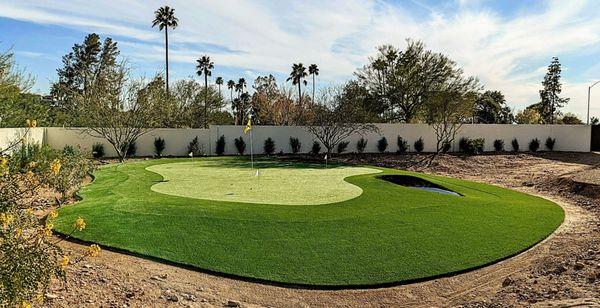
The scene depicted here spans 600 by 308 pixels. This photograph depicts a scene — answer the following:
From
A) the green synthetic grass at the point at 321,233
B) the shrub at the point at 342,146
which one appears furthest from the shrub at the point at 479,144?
the green synthetic grass at the point at 321,233

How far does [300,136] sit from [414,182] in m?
12.8

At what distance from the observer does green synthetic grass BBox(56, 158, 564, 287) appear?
6.34 metres

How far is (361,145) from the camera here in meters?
27.2

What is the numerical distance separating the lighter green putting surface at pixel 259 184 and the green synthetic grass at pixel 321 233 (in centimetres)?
76

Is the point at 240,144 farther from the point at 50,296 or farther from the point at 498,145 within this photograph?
the point at 50,296

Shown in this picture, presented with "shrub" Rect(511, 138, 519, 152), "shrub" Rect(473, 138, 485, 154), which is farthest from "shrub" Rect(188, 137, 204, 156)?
"shrub" Rect(511, 138, 519, 152)

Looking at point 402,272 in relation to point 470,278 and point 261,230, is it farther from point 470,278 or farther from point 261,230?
point 261,230

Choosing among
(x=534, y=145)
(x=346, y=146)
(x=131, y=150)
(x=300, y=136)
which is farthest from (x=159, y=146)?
(x=534, y=145)

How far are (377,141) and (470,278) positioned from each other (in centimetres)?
2185

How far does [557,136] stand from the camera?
30.5 m

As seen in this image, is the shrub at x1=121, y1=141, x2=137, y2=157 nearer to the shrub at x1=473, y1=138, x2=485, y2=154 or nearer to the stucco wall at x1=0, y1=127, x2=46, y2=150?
the stucco wall at x1=0, y1=127, x2=46, y2=150

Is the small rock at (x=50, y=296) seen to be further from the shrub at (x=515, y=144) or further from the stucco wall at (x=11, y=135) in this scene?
the shrub at (x=515, y=144)

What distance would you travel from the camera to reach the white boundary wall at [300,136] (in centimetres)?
2325

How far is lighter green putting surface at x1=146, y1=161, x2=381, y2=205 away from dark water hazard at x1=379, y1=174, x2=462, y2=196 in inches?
68.7
